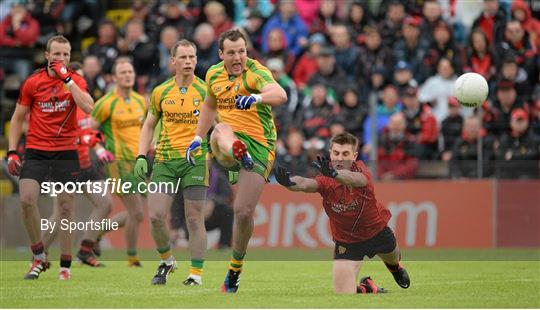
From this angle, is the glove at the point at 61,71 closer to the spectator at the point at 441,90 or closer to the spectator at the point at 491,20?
the spectator at the point at 441,90

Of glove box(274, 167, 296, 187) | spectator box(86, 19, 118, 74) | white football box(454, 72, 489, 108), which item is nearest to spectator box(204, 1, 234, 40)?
spectator box(86, 19, 118, 74)

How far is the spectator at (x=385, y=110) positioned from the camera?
823 inches

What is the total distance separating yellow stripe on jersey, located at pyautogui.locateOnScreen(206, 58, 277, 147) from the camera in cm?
1212

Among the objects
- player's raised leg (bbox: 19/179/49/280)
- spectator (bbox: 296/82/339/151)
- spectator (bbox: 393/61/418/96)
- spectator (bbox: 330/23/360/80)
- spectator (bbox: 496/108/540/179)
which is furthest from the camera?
spectator (bbox: 330/23/360/80)

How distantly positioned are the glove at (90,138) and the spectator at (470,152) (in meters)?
6.55

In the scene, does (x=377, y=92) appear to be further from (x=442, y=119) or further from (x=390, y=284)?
(x=390, y=284)

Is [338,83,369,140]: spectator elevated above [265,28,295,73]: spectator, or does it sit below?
below

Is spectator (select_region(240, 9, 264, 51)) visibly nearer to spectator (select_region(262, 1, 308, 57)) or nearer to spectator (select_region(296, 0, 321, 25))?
spectator (select_region(262, 1, 308, 57))

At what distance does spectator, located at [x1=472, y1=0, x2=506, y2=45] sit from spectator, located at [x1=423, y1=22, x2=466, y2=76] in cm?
53

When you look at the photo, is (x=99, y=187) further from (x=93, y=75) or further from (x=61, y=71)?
(x=93, y=75)

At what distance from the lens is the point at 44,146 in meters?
14.3

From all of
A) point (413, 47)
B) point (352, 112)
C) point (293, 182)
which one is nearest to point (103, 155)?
point (293, 182)

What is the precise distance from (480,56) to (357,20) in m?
2.97

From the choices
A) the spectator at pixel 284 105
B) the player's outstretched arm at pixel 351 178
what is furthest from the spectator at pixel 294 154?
the player's outstretched arm at pixel 351 178
